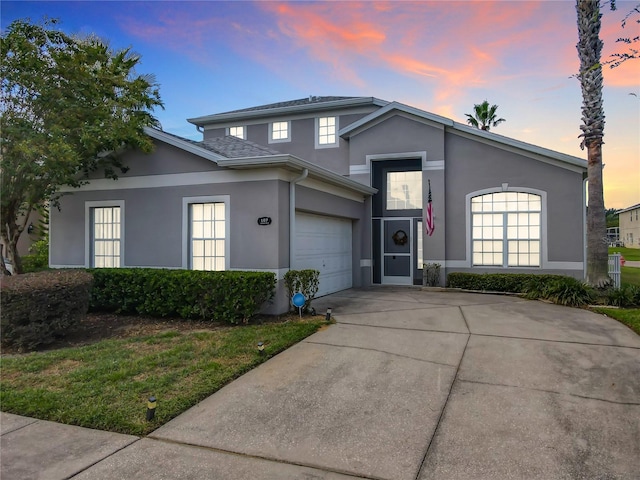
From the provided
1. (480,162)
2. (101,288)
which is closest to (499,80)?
(480,162)

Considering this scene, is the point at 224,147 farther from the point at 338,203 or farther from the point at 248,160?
the point at 338,203

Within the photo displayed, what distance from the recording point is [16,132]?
7.89 m

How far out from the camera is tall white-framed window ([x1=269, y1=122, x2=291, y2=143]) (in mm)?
16859

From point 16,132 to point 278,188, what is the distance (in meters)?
5.30

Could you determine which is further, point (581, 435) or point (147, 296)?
point (147, 296)

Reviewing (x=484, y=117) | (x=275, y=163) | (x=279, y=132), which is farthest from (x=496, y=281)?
(x=484, y=117)

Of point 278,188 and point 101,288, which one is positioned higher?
point 278,188

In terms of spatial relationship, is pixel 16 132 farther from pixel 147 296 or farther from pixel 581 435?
pixel 581 435

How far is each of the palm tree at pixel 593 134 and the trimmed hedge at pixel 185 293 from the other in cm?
882

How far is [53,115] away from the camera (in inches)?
336

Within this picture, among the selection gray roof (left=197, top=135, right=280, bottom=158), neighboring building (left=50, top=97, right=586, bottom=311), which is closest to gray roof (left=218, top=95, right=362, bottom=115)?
neighboring building (left=50, top=97, right=586, bottom=311)

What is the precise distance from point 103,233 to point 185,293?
4.21 meters

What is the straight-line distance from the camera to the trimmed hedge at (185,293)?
7.70 metres

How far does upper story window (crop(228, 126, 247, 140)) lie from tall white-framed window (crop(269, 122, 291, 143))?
1268 mm
